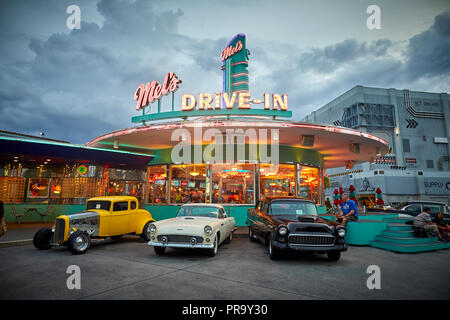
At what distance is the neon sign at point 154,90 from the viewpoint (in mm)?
13395

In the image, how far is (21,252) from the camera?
7.30 meters

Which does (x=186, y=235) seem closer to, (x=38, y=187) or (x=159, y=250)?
(x=159, y=250)

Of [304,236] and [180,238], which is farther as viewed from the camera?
[180,238]

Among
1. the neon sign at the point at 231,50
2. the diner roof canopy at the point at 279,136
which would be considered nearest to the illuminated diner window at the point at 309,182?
the diner roof canopy at the point at 279,136

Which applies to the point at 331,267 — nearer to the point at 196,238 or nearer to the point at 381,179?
the point at 196,238

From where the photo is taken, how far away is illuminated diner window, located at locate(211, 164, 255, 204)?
1324cm

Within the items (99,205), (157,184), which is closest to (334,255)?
(99,205)

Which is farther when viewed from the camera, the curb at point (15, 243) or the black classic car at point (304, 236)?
the curb at point (15, 243)

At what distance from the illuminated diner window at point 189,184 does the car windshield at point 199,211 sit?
17.0 ft

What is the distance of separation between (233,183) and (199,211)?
17.6ft

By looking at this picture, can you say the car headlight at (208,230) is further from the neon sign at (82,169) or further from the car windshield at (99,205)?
the neon sign at (82,169)

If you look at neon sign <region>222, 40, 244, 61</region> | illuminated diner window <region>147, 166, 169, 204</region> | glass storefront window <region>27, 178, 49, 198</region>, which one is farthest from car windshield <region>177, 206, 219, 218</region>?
neon sign <region>222, 40, 244, 61</region>

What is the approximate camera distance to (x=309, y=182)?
15414 millimetres
